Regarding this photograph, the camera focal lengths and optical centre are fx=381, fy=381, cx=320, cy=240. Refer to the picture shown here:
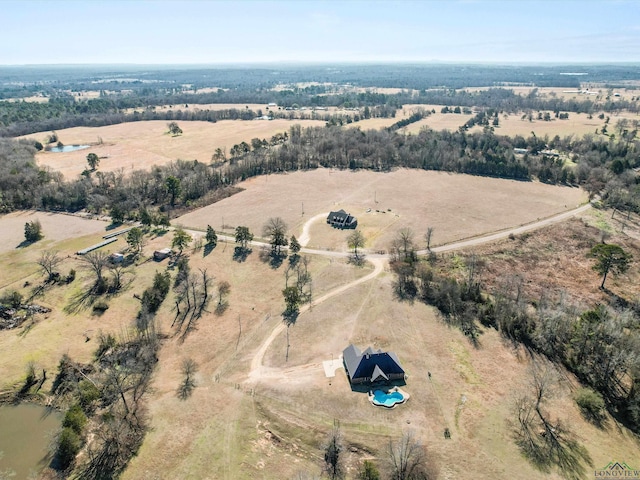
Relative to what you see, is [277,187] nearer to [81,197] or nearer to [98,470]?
[81,197]

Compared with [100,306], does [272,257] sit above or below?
above

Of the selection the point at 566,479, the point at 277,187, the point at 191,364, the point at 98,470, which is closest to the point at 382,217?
the point at 277,187

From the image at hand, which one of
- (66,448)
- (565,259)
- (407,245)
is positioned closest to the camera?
(66,448)

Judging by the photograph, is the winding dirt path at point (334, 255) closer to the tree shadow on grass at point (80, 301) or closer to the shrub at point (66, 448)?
the shrub at point (66, 448)

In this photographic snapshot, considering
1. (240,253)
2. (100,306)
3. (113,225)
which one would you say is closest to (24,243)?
(113,225)

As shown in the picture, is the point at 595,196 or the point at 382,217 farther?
the point at 595,196

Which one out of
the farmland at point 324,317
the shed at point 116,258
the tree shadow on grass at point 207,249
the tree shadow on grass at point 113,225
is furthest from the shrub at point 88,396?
the tree shadow on grass at point 113,225

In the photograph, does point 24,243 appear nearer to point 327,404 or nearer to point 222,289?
point 222,289
